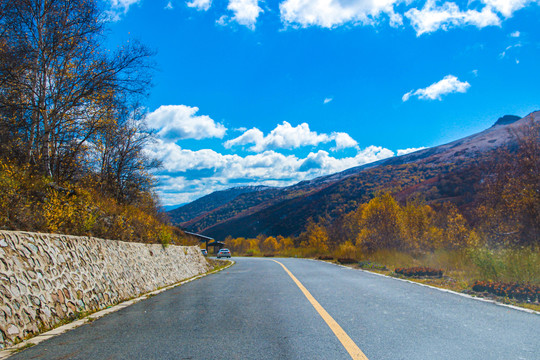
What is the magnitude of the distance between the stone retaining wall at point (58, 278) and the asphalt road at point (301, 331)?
649 millimetres

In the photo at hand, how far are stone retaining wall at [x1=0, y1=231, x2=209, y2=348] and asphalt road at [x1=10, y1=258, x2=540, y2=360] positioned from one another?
649mm

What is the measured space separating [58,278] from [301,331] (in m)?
4.38

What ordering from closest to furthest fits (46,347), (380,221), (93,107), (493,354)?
1. (493,354)
2. (46,347)
3. (93,107)
4. (380,221)

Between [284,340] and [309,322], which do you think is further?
[309,322]

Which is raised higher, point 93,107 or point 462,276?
point 93,107

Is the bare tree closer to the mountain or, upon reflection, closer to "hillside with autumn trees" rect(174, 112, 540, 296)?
"hillside with autumn trees" rect(174, 112, 540, 296)

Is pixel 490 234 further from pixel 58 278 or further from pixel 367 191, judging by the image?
pixel 367 191

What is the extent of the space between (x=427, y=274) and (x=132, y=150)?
1722 cm

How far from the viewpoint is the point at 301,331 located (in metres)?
4.92

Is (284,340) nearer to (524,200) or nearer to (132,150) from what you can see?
(524,200)

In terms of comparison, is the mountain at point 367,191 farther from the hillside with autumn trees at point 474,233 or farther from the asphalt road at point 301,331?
the asphalt road at point 301,331

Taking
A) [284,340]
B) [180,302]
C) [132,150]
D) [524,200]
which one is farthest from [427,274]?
[132,150]

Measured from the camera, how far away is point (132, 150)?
21.4 meters

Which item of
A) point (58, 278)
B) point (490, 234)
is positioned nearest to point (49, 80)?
point (58, 278)
